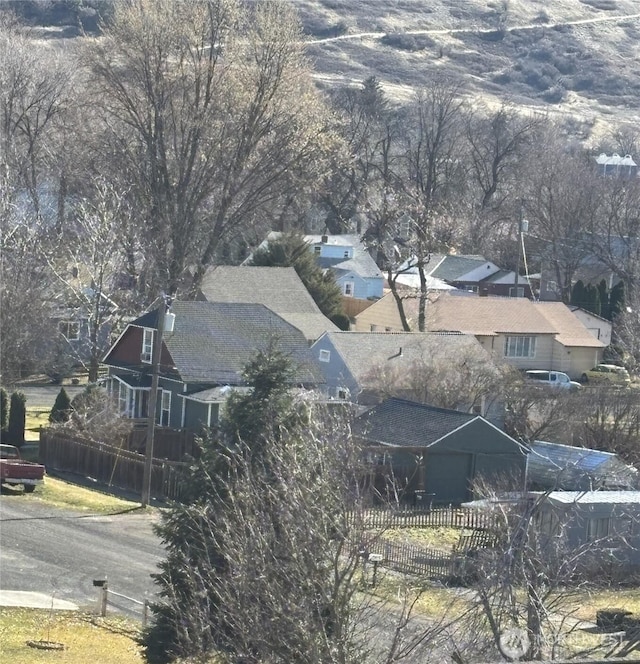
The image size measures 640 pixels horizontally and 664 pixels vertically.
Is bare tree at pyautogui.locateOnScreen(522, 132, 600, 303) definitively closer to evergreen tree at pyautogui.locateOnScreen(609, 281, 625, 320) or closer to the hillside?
evergreen tree at pyautogui.locateOnScreen(609, 281, 625, 320)

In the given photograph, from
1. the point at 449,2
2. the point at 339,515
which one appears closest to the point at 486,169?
the point at 339,515

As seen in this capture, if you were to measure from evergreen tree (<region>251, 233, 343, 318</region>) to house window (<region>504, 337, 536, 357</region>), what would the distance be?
802cm

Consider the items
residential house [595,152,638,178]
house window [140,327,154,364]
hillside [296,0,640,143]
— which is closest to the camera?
house window [140,327,154,364]

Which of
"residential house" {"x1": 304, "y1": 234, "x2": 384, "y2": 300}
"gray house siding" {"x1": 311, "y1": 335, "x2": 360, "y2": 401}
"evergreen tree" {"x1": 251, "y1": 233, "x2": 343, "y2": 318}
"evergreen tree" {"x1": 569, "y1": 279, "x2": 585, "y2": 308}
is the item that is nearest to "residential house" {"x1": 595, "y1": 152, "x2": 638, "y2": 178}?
"residential house" {"x1": 304, "y1": 234, "x2": 384, "y2": 300}

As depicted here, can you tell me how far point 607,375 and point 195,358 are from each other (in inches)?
774

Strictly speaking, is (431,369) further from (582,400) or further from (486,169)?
(486,169)

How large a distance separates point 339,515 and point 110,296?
35891 millimetres

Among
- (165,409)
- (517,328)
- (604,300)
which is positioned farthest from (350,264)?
(165,409)

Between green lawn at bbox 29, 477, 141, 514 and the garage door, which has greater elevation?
the garage door

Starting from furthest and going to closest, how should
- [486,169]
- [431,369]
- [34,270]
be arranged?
[486,169]
[34,270]
[431,369]

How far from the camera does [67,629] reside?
68.1ft

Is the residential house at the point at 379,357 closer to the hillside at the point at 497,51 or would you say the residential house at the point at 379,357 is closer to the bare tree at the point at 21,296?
the bare tree at the point at 21,296

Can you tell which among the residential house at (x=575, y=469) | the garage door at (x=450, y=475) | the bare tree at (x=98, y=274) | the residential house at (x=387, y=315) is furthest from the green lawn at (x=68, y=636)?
the residential house at (x=387, y=315)

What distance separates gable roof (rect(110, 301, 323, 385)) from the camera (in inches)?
1478
